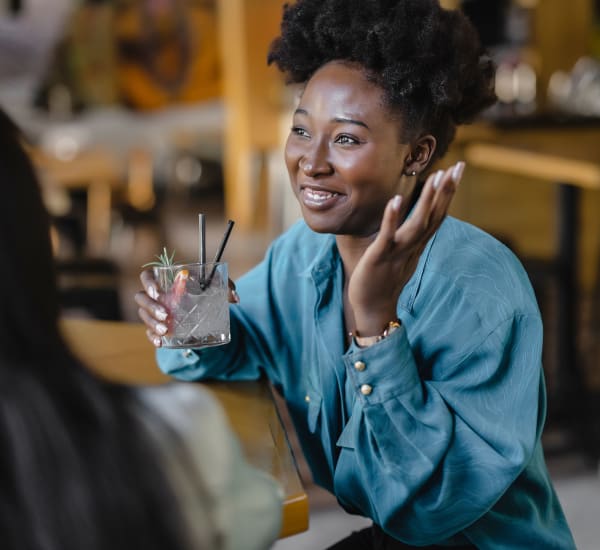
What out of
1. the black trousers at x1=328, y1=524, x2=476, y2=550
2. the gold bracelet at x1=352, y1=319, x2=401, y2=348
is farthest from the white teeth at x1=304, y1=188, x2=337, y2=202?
the black trousers at x1=328, y1=524, x2=476, y2=550

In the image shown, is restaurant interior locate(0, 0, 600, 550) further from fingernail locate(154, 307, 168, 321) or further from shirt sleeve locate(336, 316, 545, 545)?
shirt sleeve locate(336, 316, 545, 545)

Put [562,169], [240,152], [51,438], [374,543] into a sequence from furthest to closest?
[240,152]
[562,169]
[374,543]
[51,438]

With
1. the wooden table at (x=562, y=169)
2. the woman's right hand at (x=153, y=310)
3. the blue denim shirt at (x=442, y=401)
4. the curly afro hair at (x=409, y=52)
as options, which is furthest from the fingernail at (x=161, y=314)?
the wooden table at (x=562, y=169)

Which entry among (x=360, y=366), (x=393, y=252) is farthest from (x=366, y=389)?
(x=393, y=252)

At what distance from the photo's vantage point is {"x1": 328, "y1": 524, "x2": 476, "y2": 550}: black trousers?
1131 millimetres

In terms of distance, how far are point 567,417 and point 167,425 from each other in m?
2.68

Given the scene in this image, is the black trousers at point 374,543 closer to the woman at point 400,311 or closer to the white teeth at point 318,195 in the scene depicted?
the woman at point 400,311

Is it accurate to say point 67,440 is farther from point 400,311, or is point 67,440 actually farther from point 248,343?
point 248,343

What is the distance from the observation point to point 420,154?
3.73 ft

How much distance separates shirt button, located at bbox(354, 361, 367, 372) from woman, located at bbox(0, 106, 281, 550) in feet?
0.90

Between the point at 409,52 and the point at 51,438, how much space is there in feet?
2.13

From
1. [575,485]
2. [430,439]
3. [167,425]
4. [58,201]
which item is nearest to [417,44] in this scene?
[430,439]

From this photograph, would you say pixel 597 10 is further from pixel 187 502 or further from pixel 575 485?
pixel 187 502

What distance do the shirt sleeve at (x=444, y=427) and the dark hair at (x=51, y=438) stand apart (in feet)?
1.11
